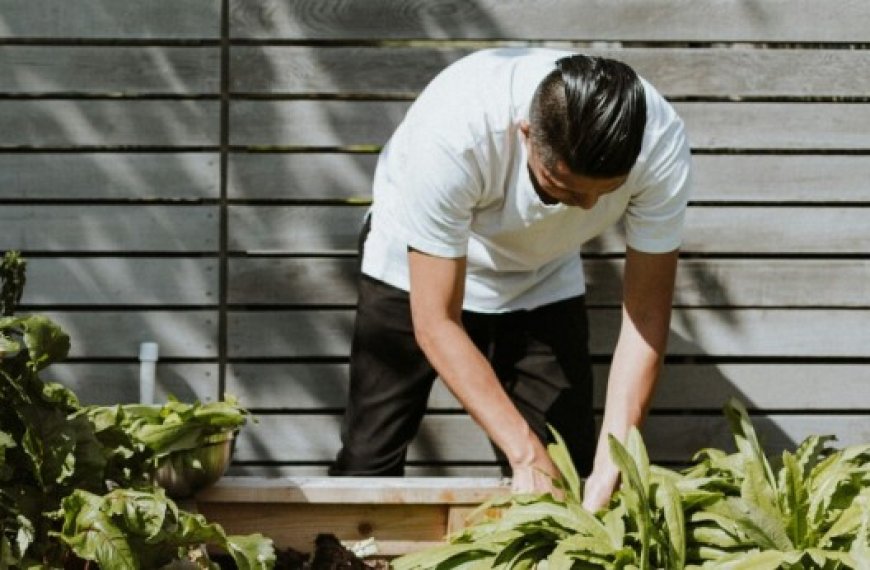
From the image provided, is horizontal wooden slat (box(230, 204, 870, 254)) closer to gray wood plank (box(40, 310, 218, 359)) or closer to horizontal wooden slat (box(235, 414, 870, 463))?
gray wood plank (box(40, 310, 218, 359))

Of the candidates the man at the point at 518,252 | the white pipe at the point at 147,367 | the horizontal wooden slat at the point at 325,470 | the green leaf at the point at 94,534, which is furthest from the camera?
the horizontal wooden slat at the point at 325,470

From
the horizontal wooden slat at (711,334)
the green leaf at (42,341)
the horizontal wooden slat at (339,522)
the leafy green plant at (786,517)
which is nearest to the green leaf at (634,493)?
the leafy green plant at (786,517)

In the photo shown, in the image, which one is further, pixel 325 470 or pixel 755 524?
pixel 325 470

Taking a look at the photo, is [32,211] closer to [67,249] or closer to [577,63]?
[67,249]

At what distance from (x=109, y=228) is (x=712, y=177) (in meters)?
2.10

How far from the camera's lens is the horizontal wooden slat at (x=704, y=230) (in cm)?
527

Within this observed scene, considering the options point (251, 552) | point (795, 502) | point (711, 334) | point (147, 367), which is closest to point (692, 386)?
point (711, 334)

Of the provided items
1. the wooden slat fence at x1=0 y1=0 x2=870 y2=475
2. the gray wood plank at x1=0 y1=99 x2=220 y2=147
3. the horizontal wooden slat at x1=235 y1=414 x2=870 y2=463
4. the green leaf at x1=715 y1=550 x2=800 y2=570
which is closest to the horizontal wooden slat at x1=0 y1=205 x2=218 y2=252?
the wooden slat fence at x1=0 y1=0 x2=870 y2=475

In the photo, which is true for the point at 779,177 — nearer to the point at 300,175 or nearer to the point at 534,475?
the point at 300,175

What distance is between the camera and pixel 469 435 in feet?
17.7

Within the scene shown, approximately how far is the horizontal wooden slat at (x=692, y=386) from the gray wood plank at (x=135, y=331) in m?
0.17

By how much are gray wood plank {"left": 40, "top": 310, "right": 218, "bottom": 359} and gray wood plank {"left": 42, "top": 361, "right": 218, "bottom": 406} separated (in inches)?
1.7

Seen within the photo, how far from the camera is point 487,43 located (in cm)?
520

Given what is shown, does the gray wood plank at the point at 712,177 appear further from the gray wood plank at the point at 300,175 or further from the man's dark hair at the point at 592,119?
the man's dark hair at the point at 592,119
